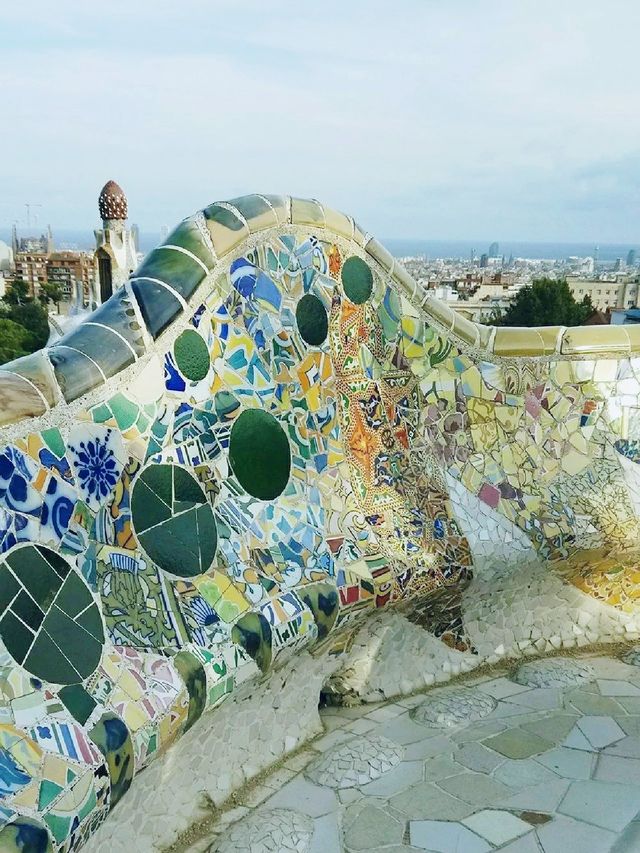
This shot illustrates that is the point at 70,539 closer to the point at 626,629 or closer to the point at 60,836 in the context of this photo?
the point at 60,836

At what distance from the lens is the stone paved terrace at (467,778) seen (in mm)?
3734

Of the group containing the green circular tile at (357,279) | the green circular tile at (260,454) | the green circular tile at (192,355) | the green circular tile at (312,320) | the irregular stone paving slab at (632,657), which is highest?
the green circular tile at (357,279)

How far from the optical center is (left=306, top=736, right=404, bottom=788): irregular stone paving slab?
165 inches

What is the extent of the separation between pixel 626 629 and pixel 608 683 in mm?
697

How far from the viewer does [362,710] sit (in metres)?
4.94

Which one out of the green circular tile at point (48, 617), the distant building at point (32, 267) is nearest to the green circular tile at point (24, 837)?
the green circular tile at point (48, 617)

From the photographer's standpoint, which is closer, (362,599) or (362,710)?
(362,599)

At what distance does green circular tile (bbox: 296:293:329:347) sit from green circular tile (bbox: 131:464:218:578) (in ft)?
3.50

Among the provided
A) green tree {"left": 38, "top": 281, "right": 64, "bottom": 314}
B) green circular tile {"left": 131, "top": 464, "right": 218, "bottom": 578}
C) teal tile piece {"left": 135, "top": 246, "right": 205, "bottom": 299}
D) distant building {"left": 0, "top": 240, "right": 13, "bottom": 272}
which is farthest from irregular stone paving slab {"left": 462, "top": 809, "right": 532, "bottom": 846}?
distant building {"left": 0, "top": 240, "right": 13, "bottom": 272}

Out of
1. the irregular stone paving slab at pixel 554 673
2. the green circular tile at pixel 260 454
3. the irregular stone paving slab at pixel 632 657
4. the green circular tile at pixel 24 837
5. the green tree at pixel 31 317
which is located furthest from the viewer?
the green tree at pixel 31 317

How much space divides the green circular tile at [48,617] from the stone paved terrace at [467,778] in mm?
1178

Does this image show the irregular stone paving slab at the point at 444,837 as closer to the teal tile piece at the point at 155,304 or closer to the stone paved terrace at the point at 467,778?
the stone paved terrace at the point at 467,778

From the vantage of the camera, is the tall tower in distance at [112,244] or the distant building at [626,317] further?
the distant building at [626,317]

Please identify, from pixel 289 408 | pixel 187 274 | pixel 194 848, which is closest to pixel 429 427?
pixel 289 408
